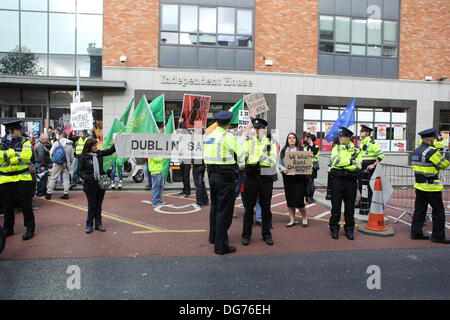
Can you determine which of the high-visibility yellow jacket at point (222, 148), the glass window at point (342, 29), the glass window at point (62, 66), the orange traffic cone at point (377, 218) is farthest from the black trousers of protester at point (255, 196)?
the glass window at point (342, 29)

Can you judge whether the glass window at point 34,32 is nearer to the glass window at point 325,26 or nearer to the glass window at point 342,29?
the glass window at point 325,26

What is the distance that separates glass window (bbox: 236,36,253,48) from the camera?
18.5 metres

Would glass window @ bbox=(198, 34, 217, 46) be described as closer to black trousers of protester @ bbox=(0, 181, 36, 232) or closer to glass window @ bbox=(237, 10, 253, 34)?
glass window @ bbox=(237, 10, 253, 34)

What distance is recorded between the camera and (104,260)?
5.00 metres

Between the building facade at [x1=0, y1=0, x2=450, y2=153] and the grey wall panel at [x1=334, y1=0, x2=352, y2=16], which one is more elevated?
the grey wall panel at [x1=334, y1=0, x2=352, y2=16]

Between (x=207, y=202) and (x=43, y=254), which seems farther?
(x=207, y=202)

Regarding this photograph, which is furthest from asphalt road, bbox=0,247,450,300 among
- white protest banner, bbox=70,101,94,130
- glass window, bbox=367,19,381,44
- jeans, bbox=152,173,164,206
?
glass window, bbox=367,19,381,44

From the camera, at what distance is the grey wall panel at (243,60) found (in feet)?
60.6

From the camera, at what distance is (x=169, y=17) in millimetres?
18016

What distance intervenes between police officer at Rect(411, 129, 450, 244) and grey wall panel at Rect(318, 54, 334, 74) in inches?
546

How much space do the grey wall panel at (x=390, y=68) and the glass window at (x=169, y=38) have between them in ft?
37.8
